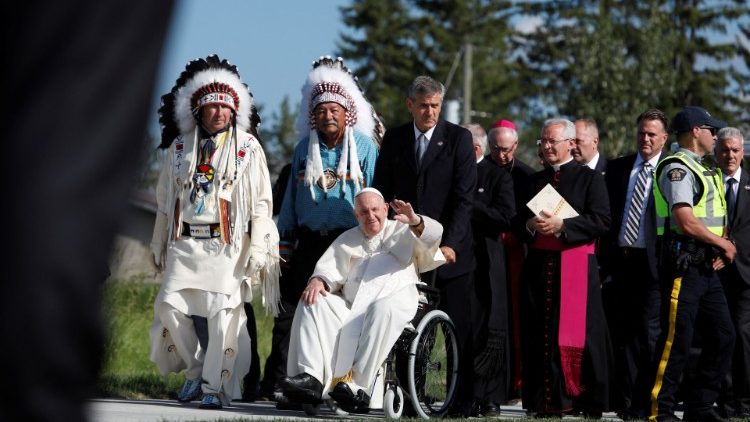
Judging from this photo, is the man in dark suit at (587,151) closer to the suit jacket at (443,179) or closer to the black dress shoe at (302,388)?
the suit jacket at (443,179)

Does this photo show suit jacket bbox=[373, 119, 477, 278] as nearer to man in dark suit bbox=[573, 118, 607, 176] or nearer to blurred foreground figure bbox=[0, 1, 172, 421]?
man in dark suit bbox=[573, 118, 607, 176]

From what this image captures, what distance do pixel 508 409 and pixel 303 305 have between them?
2.05 meters

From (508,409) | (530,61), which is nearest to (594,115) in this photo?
(530,61)

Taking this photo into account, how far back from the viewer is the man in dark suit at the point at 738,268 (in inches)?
353

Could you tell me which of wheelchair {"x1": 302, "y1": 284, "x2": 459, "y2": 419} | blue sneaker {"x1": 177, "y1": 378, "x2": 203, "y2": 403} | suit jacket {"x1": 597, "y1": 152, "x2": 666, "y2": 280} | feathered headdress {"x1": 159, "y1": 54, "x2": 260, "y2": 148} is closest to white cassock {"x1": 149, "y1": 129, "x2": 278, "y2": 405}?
blue sneaker {"x1": 177, "y1": 378, "x2": 203, "y2": 403}

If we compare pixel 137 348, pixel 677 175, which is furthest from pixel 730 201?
pixel 137 348

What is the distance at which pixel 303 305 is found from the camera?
7.92 meters

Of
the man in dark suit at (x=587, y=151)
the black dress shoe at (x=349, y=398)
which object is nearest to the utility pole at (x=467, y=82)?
the man in dark suit at (x=587, y=151)

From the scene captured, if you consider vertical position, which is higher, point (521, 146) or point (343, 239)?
point (521, 146)

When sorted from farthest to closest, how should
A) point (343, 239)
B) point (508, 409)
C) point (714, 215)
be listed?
point (508, 409) → point (343, 239) → point (714, 215)

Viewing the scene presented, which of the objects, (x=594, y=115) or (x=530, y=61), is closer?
(x=594, y=115)

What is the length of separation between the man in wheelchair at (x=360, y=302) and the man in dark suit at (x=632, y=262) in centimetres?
146

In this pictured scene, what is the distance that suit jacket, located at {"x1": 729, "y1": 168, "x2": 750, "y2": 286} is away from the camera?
356 inches

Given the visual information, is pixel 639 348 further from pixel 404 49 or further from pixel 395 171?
pixel 404 49
